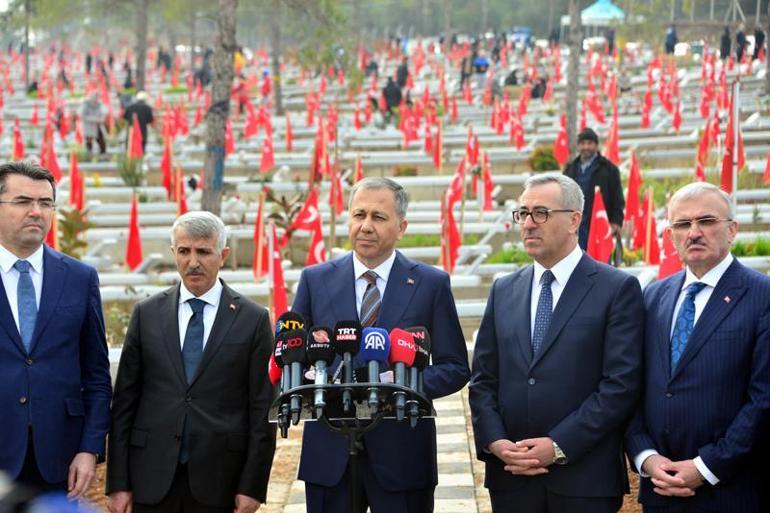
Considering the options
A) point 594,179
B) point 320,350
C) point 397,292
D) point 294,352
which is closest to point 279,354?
point 294,352

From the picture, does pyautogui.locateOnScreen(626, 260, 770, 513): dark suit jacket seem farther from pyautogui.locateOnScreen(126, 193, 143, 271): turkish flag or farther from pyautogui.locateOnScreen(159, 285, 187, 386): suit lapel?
A: pyautogui.locateOnScreen(126, 193, 143, 271): turkish flag

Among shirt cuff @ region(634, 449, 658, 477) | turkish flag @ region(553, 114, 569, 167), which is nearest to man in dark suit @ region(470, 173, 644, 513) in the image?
shirt cuff @ region(634, 449, 658, 477)

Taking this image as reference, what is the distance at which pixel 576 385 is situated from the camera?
573 centimetres

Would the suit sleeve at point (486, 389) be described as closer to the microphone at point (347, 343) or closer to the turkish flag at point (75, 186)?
the microphone at point (347, 343)

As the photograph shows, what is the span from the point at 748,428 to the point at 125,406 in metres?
2.69

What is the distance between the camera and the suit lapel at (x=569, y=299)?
5.77 m

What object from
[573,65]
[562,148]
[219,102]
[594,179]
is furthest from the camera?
[562,148]

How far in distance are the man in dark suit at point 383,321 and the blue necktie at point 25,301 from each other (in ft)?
3.80

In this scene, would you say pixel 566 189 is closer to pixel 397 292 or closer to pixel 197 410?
pixel 397 292

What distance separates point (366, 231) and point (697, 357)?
4.90 feet

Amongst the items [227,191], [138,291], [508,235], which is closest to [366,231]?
[138,291]

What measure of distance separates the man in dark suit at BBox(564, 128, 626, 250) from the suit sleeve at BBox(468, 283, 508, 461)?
7.56 meters

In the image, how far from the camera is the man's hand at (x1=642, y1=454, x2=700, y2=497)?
216 inches

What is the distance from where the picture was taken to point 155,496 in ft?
19.4
